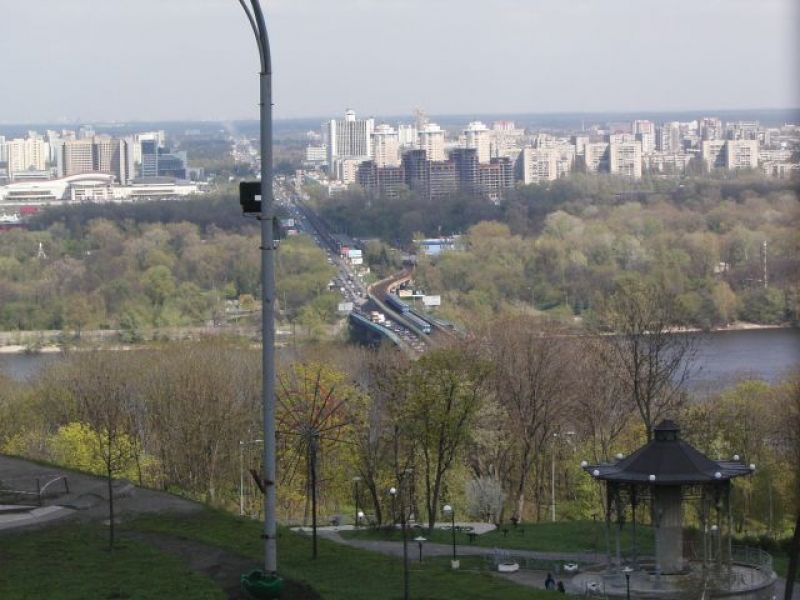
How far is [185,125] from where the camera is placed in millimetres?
197250

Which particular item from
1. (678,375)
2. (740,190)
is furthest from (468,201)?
(678,375)

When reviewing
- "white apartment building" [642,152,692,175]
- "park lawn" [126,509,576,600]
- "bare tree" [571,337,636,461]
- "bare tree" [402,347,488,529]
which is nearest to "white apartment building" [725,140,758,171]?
"white apartment building" [642,152,692,175]

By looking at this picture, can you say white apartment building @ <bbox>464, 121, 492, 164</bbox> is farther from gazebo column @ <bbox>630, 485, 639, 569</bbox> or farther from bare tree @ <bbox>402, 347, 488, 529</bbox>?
gazebo column @ <bbox>630, 485, 639, 569</bbox>

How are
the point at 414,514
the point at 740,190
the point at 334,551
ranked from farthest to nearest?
the point at 740,190
the point at 414,514
the point at 334,551

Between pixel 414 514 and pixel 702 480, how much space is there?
4.25 metres

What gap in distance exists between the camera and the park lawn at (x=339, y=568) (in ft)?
26.8

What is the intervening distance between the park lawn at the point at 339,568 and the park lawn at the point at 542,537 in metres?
1.30

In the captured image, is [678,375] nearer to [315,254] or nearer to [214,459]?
[214,459]

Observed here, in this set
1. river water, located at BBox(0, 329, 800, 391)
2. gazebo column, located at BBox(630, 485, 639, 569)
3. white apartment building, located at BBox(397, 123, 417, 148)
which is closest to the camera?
A: gazebo column, located at BBox(630, 485, 639, 569)

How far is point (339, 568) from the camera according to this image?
29.0ft

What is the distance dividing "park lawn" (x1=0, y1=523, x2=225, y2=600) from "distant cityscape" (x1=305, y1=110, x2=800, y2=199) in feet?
164

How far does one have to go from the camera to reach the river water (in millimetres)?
24203

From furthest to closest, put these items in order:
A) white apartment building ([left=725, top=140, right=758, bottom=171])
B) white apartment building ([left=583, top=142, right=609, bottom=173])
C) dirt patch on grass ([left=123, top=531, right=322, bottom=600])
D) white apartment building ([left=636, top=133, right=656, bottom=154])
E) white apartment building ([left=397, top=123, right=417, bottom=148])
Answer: white apartment building ([left=397, top=123, right=417, bottom=148])
white apartment building ([left=636, top=133, right=656, bottom=154])
white apartment building ([left=583, top=142, right=609, bottom=173])
white apartment building ([left=725, top=140, right=758, bottom=171])
dirt patch on grass ([left=123, top=531, right=322, bottom=600])

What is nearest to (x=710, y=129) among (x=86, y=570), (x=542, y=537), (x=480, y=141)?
(x=480, y=141)
